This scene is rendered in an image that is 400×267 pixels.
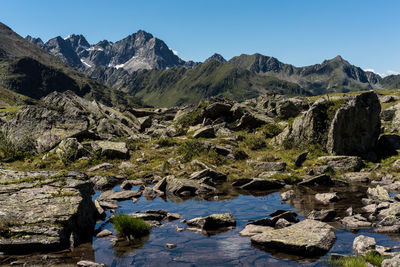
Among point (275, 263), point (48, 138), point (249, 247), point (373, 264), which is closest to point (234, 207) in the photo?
point (249, 247)

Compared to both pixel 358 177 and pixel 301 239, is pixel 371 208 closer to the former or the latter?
pixel 301 239

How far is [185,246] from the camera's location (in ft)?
41.1

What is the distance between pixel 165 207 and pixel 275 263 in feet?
32.8

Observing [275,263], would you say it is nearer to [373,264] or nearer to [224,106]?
[373,264]

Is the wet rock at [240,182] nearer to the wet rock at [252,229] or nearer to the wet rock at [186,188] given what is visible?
the wet rock at [186,188]

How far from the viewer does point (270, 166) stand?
28734 millimetres

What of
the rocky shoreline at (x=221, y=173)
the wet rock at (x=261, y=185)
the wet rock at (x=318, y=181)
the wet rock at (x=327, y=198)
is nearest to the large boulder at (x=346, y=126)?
the rocky shoreline at (x=221, y=173)

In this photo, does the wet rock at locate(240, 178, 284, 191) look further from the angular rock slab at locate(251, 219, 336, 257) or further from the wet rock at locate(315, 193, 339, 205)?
the angular rock slab at locate(251, 219, 336, 257)

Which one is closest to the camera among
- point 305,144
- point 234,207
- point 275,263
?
point 275,263

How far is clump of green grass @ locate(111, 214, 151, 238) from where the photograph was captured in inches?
532

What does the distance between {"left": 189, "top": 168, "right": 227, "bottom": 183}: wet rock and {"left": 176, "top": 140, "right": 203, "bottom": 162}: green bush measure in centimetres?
527

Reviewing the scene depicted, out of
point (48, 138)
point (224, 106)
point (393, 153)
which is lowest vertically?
point (393, 153)

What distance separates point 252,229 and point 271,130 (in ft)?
92.4

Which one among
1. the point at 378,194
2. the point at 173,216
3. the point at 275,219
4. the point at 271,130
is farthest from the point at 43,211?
the point at 271,130
